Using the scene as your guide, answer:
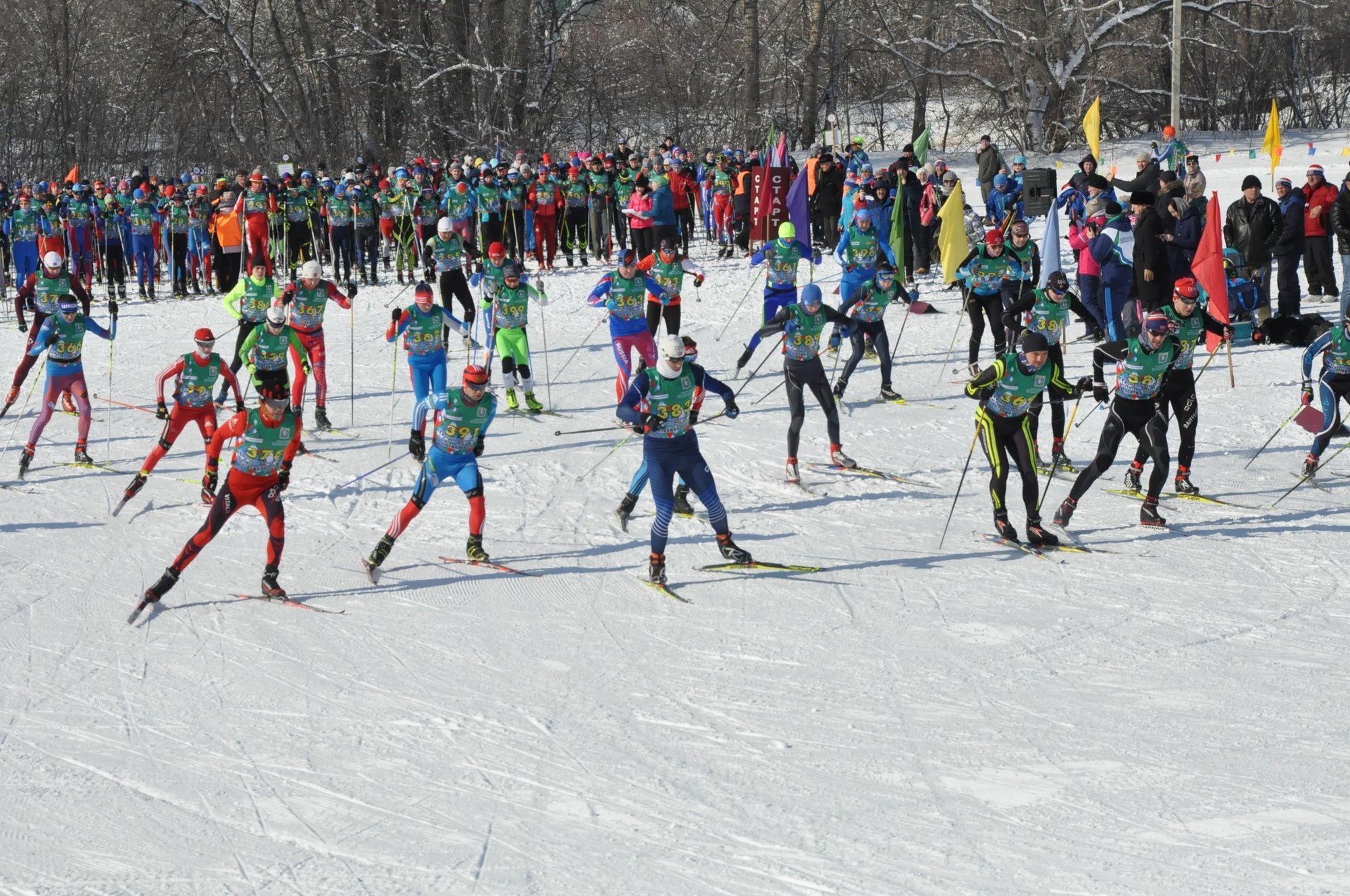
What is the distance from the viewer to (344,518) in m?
11.7

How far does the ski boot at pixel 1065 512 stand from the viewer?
1081cm

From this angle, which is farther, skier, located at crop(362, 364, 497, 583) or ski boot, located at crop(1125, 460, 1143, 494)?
ski boot, located at crop(1125, 460, 1143, 494)

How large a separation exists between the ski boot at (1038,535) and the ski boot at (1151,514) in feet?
3.00

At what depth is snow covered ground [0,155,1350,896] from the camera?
6.16m

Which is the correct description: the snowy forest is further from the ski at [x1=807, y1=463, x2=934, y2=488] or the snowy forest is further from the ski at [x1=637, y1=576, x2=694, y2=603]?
the ski at [x1=637, y1=576, x2=694, y2=603]

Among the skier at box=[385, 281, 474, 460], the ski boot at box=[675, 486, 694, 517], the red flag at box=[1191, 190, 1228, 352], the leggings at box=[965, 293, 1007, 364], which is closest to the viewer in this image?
the ski boot at box=[675, 486, 694, 517]

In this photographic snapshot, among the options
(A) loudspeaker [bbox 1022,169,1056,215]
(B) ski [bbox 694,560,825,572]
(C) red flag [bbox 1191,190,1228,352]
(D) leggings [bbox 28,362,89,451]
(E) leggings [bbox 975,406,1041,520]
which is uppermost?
(A) loudspeaker [bbox 1022,169,1056,215]

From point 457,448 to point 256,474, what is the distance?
1377 millimetres

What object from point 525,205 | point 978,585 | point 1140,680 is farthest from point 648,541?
point 525,205

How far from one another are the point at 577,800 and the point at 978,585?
13.6ft

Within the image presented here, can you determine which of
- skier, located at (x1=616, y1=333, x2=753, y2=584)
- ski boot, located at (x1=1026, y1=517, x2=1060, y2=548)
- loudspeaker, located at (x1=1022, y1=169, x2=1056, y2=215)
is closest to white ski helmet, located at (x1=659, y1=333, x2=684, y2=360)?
skier, located at (x1=616, y1=333, x2=753, y2=584)

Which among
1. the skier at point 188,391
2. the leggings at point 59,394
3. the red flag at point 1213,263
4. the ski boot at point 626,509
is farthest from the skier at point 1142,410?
the leggings at point 59,394

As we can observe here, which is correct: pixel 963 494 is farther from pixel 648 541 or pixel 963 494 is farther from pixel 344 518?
pixel 344 518

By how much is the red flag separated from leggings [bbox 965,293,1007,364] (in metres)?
1.99
